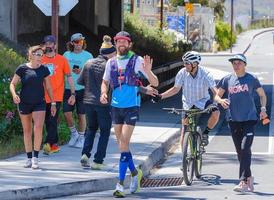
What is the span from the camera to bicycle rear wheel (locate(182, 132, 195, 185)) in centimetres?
1051

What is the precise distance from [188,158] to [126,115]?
156 centimetres

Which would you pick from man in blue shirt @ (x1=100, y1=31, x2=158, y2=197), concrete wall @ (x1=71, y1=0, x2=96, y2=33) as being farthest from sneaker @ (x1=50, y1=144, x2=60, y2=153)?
concrete wall @ (x1=71, y1=0, x2=96, y2=33)

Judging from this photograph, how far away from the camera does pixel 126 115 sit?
31.4 ft

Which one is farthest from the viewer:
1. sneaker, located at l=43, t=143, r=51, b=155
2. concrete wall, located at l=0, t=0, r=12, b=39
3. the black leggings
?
concrete wall, located at l=0, t=0, r=12, b=39

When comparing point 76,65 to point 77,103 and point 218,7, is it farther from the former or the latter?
point 218,7

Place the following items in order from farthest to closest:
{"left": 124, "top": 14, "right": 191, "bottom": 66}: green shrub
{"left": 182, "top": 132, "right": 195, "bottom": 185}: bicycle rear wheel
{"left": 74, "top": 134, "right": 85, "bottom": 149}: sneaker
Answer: {"left": 124, "top": 14, "right": 191, "bottom": 66}: green shrub, {"left": 74, "top": 134, "right": 85, "bottom": 149}: sneaker, {"left": 182, "top": 132, "right": 195, "bottom": 185}: bicycle rear wheel

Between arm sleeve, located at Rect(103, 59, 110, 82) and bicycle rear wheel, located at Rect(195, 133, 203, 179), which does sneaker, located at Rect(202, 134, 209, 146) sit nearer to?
bicycle rear wheel, located at Rect(195, 133, 203, 179)

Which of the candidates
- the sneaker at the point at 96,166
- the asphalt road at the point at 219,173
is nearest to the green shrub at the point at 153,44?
the asphalt road at the point at 219,173

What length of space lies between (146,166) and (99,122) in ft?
5.34

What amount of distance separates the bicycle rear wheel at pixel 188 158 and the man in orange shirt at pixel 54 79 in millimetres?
2140

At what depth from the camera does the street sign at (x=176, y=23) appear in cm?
5834

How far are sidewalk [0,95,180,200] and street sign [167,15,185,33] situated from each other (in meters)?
44.1

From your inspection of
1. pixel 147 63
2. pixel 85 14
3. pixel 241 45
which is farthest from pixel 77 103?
pixel 241 45

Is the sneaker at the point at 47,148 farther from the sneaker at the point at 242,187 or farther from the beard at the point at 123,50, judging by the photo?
the sneaker at the point at 242,187
